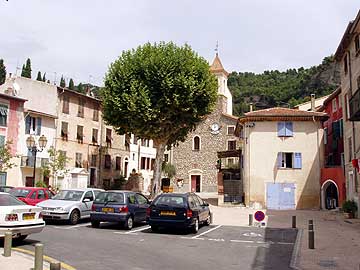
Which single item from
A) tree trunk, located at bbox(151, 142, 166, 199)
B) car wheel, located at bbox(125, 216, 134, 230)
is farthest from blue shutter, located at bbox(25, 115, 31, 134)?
car wheel, located at bbox(125, 216, 134, 230)

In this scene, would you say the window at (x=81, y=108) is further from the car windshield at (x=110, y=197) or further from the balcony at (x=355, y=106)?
the balcony at (x=355, y=106)

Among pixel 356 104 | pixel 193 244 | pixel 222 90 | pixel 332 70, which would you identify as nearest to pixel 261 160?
pixel 356 104

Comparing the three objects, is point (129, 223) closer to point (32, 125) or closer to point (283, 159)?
point (283, 159)

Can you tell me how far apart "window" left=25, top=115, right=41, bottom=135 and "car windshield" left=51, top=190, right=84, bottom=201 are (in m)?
19.0

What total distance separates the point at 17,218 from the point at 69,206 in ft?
21.9

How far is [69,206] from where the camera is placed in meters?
17.1

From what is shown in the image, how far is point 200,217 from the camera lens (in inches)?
658

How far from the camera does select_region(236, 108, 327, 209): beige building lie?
32344 mm

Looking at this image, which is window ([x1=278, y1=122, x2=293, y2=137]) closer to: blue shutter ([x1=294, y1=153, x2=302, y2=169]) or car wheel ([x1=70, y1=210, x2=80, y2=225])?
blue shutter ([x1=294, y1=153, x2=302, y2=169])

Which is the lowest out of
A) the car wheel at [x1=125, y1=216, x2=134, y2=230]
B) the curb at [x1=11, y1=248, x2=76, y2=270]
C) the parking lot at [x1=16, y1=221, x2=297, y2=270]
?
the parking lot at [x1=16, y1=221, x2=297, y2=270]

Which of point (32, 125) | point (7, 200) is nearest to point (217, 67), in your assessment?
point (32, 125)

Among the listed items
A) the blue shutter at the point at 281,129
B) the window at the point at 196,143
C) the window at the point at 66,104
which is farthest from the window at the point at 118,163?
the blue shutter at the point at 281,129

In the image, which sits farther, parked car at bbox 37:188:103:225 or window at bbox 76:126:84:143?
window at bbox 76:126:84:143

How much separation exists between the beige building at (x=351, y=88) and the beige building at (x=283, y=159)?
604cm
